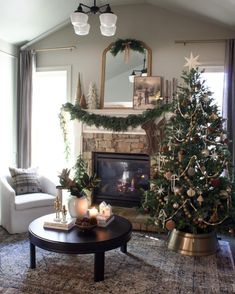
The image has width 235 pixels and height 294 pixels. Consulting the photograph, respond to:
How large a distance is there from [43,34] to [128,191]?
2819mm

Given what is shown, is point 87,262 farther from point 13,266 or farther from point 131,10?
point 131,10

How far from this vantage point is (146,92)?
4539 mm

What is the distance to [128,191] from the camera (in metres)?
4.83

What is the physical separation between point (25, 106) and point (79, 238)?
9.64 ft

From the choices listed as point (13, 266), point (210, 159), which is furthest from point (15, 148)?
point (210, 159)

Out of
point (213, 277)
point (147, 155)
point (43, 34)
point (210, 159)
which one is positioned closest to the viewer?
point (213, 277)

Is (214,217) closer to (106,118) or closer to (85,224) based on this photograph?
(85,224)

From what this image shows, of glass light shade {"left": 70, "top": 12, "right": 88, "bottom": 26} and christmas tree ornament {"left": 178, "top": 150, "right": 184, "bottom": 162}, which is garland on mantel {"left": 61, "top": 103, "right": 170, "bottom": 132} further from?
glass light shade {"left": 70, "top": 12, "right": 88, "bottom": 26}

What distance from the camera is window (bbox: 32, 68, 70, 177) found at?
515 centimetres

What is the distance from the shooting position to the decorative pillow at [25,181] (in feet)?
14.0

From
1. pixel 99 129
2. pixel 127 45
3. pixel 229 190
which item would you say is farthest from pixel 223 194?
pixel 127 45

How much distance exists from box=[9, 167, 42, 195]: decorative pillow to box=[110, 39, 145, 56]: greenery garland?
2187 millimetres

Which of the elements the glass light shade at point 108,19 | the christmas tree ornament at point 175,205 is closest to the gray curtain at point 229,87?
the christmas tree ornament at point 175,205

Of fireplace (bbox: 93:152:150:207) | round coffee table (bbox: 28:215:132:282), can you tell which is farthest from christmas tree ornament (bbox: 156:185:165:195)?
fireplace (bbox: 93:152:150:207)
